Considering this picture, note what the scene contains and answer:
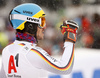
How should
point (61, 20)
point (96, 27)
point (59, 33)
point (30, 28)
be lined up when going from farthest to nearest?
point (96, 27)
point (61, 20)
point (59, 33)
point (30, 28)

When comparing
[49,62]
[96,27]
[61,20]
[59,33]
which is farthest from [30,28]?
[96,27]

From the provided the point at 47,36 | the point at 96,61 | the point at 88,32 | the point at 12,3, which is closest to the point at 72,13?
the point at 88,32

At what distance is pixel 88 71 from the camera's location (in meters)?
3.25

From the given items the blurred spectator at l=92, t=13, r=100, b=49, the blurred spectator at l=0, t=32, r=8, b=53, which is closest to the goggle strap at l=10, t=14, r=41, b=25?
the blurred spectator at l=0, t=32, r=8, b=53

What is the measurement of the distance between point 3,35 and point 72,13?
7.73ft

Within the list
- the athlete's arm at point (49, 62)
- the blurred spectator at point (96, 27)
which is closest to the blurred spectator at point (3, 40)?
the blurred spectator at point (96, 27)

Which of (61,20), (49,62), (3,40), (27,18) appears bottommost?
(3,40)

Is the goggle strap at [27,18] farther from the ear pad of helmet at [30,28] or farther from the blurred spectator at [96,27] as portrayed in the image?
the blurred spectator at [96,27]

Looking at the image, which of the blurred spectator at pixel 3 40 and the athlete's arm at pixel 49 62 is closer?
the athlete's arm at pixel 49 62

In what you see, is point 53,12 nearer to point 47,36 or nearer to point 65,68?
point 47,36

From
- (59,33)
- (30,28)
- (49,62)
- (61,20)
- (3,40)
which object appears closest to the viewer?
(49,62)

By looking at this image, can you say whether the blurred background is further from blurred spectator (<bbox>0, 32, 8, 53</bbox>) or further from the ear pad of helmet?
the ear pad of helmet

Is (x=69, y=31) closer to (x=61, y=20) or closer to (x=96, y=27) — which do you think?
(x=61, y=20)

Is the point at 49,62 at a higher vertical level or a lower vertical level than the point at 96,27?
higher
